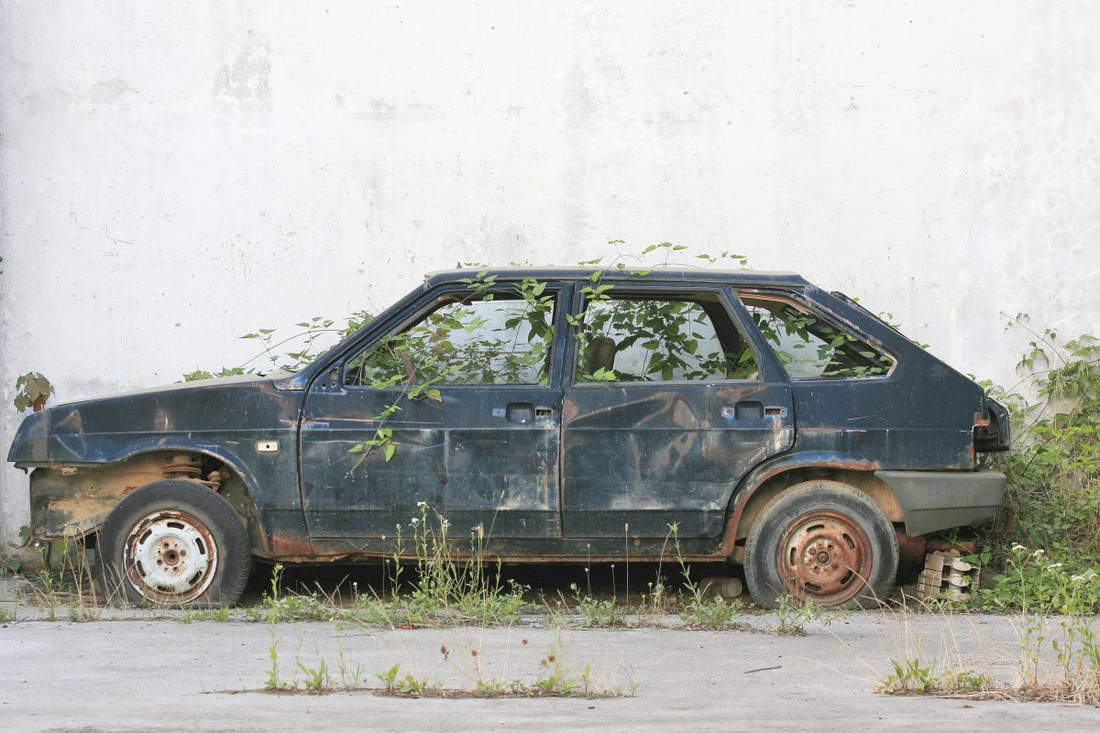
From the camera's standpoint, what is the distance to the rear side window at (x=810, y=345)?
6.96 m

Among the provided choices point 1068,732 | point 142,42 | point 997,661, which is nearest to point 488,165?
point 142,42

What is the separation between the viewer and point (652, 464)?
6750 millimetres

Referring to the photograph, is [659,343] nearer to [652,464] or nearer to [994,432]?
[652,464]

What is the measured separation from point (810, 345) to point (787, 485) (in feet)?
Answer: 2.39

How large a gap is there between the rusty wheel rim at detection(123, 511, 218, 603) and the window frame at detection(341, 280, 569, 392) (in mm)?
1048

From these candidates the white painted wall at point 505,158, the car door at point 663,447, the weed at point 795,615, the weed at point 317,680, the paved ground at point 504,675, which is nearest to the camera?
the paved ground at point 504,675

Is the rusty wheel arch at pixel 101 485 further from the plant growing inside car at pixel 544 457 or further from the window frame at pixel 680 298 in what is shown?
the window frame at pixel 680 298

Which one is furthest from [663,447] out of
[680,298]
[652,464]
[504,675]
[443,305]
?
[504,675]

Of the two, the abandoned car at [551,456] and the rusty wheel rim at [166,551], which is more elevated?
the abandoned car at [551,456]

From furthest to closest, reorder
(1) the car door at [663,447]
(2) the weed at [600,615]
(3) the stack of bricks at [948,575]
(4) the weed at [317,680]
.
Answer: (3) the stack of bricks at [948,575] < (1) the car door at [663,447] < (2) the weed at [600,615] < (4) the weed at [317,680]

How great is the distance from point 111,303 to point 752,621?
4.94m

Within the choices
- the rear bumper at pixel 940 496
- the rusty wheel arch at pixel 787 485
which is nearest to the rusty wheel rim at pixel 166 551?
the rusty wheel arch at pixel 787 485

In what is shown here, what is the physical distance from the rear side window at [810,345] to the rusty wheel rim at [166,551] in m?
3.00

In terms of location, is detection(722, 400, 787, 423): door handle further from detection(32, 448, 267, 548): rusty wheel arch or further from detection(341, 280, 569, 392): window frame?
detection(32, 448, 267, 548): rusty wheel arch
